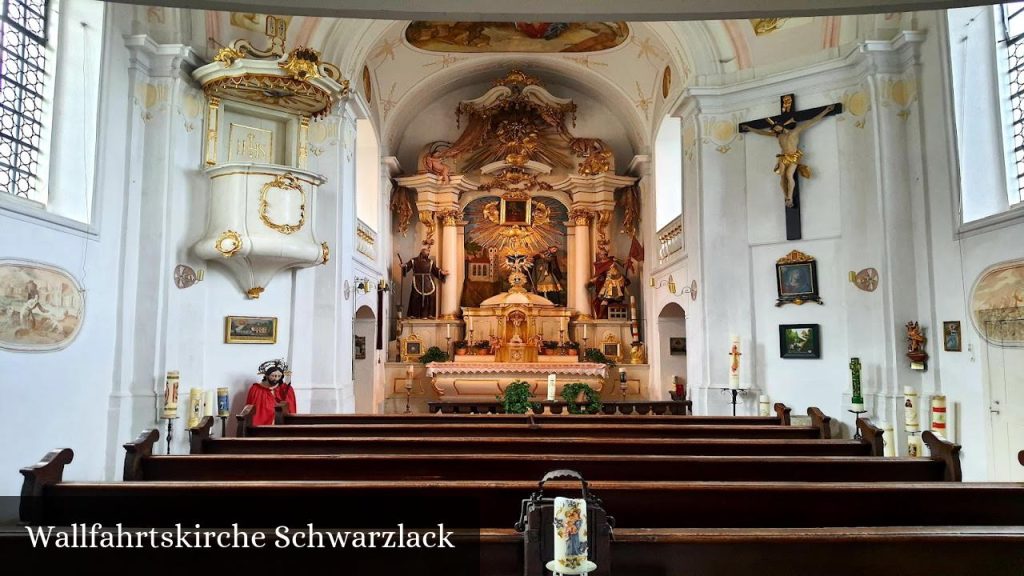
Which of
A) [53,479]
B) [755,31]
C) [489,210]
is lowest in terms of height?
[53,479]

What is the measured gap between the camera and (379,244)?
13930mm

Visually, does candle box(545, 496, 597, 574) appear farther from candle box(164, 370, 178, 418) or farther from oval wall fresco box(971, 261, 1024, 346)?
oval wall fresco box(971, 261, 1024, 346)

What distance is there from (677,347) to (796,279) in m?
4.28

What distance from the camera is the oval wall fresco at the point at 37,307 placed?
5863mm

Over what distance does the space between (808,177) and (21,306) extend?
979 cm

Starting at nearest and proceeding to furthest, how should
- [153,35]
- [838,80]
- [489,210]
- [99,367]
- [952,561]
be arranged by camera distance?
[952,561]
[99,367]
[153,35]
[838,80]
[489,210]

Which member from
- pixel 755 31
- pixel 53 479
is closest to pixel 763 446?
pixel 53 479

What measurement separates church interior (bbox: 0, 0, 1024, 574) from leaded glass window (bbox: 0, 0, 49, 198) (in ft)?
0.09

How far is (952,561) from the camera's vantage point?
277 cm

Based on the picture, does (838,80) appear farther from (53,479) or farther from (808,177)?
(53,479)

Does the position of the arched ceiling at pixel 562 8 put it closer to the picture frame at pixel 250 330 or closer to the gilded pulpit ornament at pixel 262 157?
the gilded pulpit ornament at pixel 262 157

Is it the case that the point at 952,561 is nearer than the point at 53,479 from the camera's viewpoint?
Yes

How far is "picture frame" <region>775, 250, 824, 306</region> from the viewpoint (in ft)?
31.1

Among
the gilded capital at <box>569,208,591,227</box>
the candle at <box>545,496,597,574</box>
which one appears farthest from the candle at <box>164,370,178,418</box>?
the gilded capital at <box>569,208,591,227</box>
